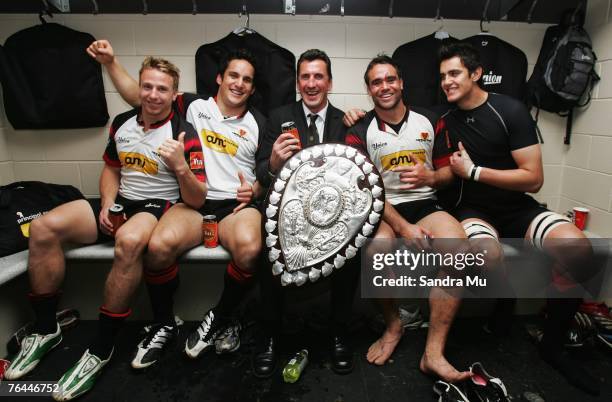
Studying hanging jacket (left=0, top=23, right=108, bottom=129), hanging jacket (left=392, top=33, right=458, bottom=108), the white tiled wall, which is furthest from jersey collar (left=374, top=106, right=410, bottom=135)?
hanging jacket (left=0, top=23, right=108, bottom=129)

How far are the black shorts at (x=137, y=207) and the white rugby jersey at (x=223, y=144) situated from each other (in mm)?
233

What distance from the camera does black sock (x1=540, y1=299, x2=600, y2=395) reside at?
1.66 metres

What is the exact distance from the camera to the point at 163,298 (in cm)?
178

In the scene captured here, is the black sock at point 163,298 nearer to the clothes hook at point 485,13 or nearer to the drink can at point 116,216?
the drink can at point 116,216

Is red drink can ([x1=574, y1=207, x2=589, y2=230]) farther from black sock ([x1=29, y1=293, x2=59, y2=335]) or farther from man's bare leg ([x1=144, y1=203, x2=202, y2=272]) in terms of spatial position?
black sock ([x1=29, y1=293, x2=59, y2=335])

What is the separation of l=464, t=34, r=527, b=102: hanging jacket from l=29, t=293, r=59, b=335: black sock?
8.53ft

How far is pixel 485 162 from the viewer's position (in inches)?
75.0

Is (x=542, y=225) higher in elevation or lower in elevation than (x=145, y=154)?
lower

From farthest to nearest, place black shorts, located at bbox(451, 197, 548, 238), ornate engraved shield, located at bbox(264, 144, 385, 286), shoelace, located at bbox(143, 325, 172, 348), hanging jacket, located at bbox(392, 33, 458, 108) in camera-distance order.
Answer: hanging jacket, located at bbox(392, 33, 458, 108) < black shorts, located at bbox(451, 197, 548, 238) < shoelace, located at bbox(143, 325, 172, 348) < ornate engraved shield, located at bbox(264, 144, 385, 286)

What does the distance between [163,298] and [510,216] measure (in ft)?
5.80

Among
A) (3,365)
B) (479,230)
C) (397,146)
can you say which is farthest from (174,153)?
(479,230)

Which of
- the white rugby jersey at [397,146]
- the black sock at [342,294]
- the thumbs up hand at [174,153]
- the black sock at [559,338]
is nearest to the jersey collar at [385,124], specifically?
the white rugby jersey at [397,146]

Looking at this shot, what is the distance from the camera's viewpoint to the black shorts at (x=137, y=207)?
5.99 ft

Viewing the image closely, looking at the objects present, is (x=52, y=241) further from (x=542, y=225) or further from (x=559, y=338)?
(x=559, y=338)
